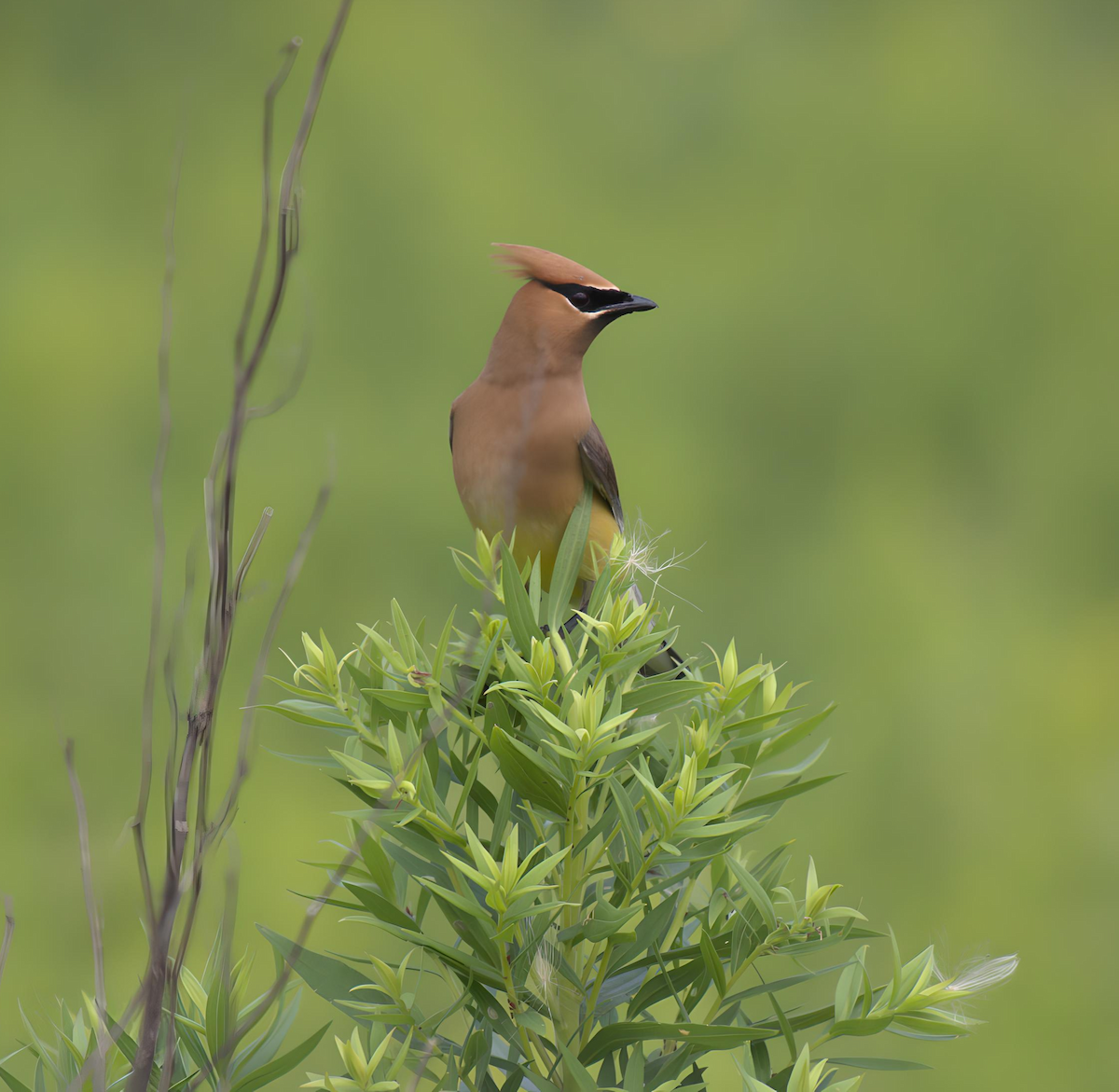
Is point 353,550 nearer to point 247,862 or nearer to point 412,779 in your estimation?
point 247,862

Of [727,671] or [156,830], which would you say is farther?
[156,830]

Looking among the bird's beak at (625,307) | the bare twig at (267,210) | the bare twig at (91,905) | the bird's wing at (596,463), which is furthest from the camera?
the bird's wing at (596,463)

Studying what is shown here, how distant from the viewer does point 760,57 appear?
5.37 m

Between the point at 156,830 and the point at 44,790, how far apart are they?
438 mm

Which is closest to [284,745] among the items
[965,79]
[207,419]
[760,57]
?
[207,419]

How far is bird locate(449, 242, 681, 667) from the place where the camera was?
62.9 inches

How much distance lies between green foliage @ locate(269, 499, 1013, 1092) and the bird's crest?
57 cm

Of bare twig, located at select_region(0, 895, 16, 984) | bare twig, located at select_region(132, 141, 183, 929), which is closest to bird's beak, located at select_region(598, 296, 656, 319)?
bare twig, located at select_region(132, 141, 183, 929)

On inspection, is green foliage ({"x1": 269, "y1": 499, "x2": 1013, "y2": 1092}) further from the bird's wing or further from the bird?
the bird's wing

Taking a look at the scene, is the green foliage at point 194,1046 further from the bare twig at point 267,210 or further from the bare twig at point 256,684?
the bare twig at point 267,210

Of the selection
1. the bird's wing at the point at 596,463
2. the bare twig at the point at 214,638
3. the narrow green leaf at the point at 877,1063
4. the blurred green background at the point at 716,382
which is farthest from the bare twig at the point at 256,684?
the blurred green background at the point at 716,382

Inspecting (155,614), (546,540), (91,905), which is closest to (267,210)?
(155,614)

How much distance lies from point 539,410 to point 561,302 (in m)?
0.14

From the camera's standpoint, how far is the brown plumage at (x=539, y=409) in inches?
62.9
